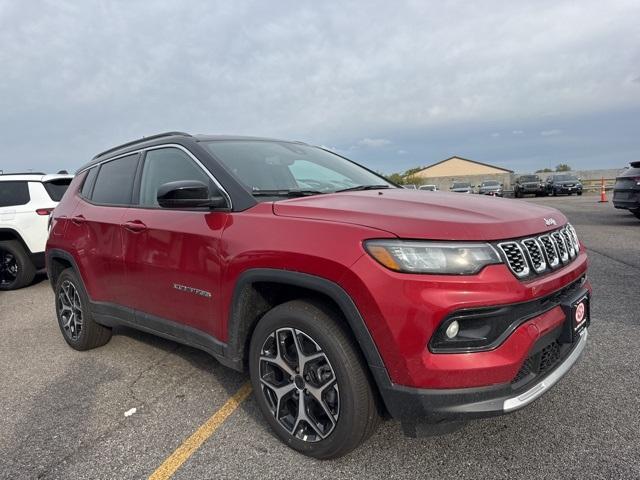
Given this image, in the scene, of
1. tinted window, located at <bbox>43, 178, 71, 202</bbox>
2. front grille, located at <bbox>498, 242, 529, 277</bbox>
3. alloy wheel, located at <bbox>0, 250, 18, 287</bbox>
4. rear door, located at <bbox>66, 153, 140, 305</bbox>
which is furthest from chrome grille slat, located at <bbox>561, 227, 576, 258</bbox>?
alloy wheel, located at <bbox>0, 250, 18, 287</bbox>

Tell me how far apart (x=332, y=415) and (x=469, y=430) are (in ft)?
2.81

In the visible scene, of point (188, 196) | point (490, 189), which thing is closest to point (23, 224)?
point (188, 196)

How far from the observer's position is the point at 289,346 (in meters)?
2.53

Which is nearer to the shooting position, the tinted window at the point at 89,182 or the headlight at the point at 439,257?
the headlight at the point at 439,257

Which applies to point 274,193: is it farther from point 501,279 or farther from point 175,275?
point 501,279

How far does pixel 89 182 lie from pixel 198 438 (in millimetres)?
2714

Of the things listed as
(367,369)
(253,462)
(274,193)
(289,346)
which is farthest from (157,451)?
(274,193)

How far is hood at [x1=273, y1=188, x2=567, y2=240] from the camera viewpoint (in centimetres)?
210

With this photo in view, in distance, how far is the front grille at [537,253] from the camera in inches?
83.7

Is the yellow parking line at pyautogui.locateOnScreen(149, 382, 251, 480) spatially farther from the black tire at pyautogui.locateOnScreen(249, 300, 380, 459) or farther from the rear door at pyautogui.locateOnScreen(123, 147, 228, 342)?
the rear door at pyautogui.locateOnScreen(123, 147, 228, 342)

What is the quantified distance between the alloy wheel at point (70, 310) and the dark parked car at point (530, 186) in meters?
32.1

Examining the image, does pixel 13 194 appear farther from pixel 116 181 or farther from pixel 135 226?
pixel 135 226

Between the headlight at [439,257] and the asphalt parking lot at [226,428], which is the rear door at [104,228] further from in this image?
the headlight at [439,257]

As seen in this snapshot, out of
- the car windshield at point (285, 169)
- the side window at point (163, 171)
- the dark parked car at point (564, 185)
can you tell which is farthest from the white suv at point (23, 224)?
the dark parked car at point (564, 185)
